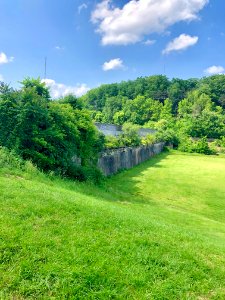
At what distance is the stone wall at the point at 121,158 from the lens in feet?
63.0

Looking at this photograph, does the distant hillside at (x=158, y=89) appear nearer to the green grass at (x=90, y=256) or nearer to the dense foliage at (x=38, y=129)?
the dense foliage at (x=38, y=129)

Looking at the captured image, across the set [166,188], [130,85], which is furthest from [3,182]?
[130,85]

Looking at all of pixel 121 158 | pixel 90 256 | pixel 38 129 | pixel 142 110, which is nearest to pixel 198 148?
pixel 121 158

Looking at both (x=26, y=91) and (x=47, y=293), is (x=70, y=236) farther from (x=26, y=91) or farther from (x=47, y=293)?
(x=26, y=91)

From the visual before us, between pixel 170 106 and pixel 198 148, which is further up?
pixel 170 106

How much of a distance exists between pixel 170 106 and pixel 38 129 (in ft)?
255

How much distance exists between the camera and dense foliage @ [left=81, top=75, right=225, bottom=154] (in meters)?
59.3

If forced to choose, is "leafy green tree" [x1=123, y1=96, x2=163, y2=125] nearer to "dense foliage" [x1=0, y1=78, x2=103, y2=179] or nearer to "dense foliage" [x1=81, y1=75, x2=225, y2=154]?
"dense foliage" [x1=81, y1=75, x2=225, y2=154]

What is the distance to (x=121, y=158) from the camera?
886 inches

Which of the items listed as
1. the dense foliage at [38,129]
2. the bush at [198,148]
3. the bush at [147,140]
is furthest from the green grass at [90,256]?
the bush at [198,148]

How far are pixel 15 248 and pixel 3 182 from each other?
272 centimetres

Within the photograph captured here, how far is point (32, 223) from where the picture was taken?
16.1 feet

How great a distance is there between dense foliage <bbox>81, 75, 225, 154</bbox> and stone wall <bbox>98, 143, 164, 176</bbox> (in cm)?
1832

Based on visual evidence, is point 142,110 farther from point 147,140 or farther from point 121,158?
point 121,158
